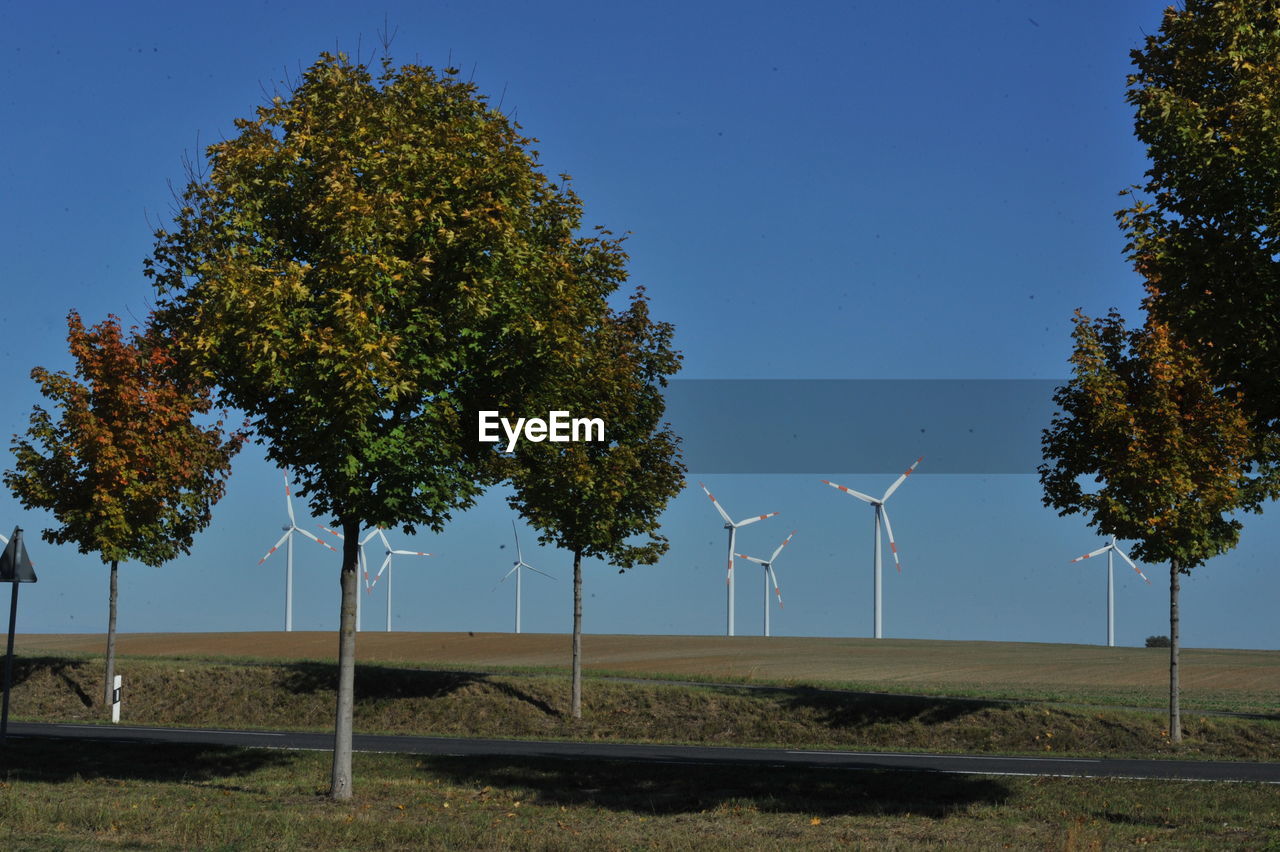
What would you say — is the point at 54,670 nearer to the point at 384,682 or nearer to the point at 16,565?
the point at 384,682

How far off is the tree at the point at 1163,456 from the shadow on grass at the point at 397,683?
14938 mm

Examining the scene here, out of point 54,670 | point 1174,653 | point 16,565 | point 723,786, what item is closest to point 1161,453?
point 1174,653

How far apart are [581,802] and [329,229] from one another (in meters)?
8.88

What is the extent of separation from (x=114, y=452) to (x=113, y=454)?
63 mm

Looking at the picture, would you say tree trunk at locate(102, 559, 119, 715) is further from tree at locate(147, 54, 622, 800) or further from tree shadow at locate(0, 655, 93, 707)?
tree at locate(147, 54, 622, 800)

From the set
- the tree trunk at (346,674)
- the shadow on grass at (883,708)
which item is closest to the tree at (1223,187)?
the tree trunk at (346,674)

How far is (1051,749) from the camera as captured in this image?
2850 cm

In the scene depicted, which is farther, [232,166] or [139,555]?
[139,555]

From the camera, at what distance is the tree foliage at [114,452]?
34.2 metres

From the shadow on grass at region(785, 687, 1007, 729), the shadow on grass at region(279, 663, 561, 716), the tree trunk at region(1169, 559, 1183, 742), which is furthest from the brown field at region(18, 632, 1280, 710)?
the tree trunk at region(1169, 559, 1183, 742)

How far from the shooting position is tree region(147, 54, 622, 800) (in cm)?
1700

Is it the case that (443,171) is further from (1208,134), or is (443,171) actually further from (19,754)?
(19,754)

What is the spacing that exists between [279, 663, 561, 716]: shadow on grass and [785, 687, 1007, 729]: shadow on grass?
6915 millimetres

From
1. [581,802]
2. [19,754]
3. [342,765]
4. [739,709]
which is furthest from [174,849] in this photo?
[739,709]
